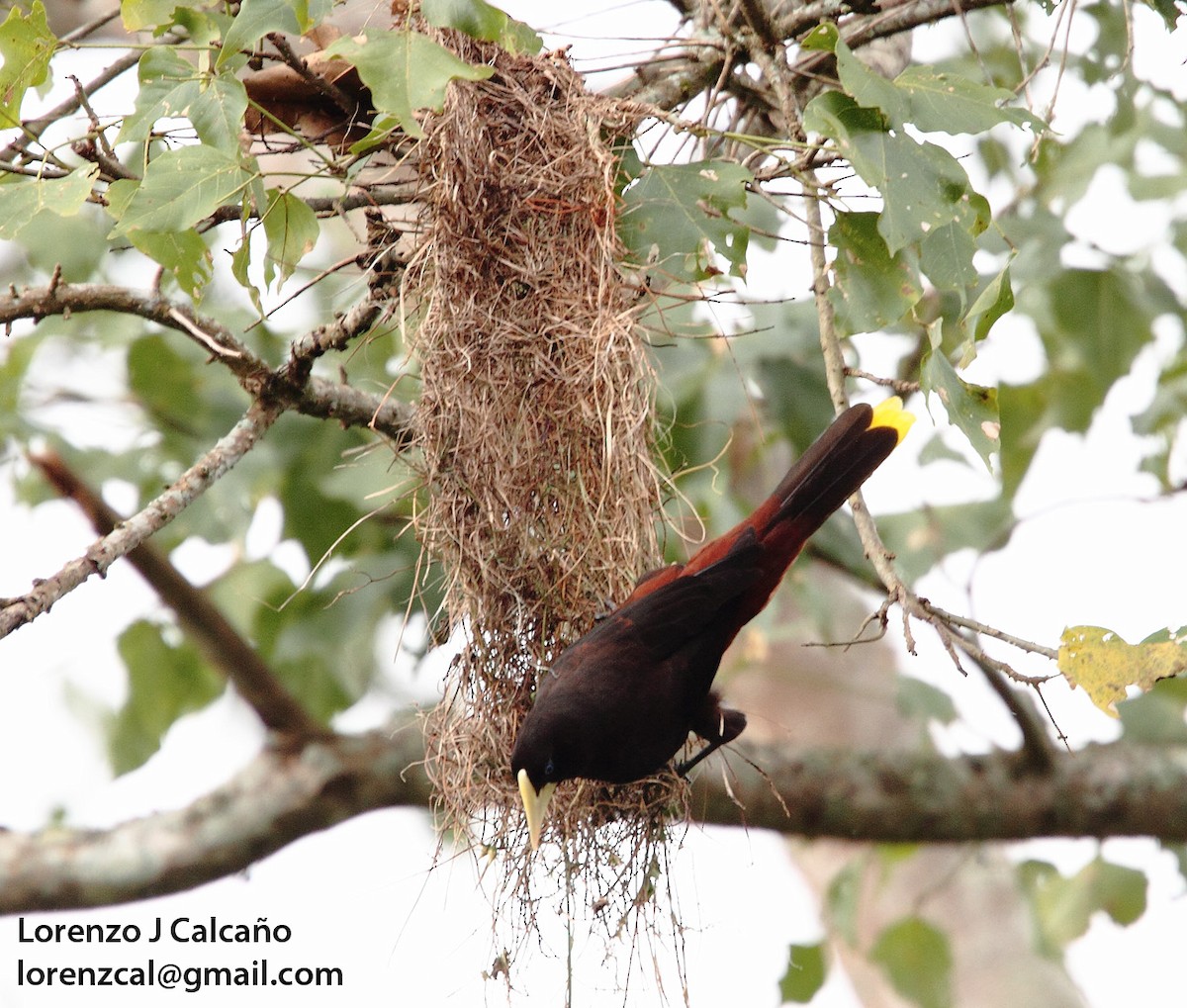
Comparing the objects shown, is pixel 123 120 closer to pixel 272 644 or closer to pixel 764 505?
pixel 764 505

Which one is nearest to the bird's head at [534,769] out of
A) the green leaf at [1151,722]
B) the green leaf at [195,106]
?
the green leaf at [195,106]

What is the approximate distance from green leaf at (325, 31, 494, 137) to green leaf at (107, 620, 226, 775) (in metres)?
2.97

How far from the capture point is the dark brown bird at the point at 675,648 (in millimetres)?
2479

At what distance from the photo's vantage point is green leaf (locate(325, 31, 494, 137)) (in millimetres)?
2037

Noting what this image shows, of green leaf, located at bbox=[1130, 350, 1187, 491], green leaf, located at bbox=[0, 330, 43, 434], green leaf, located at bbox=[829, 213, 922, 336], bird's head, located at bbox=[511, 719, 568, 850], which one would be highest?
green leaf, located at bbox=[0, 330, 43, 434]

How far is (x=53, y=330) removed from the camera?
4.64 meters

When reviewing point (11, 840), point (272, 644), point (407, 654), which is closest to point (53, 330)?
point (272, 644)

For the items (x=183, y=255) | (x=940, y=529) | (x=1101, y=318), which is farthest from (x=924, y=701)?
(x=183, y=255)

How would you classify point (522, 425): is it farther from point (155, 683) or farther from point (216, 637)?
point (155, 683)

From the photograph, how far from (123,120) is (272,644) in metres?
2.71

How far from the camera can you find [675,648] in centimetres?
273

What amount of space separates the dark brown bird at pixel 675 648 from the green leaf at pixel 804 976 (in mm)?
1631

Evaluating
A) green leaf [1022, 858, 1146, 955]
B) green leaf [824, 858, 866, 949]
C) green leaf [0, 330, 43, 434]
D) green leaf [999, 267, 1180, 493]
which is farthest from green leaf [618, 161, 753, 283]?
green leaf [1022, 858, 1146, 955]

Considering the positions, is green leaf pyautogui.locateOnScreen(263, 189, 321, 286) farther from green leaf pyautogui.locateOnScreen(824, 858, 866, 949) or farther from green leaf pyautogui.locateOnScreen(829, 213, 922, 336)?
green leaf pyautogui.locateOnScreen(824, 858, 866, 949)
